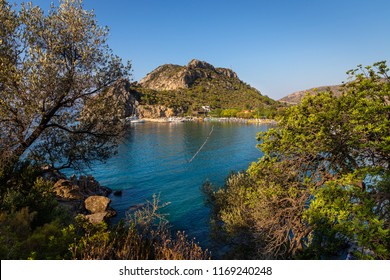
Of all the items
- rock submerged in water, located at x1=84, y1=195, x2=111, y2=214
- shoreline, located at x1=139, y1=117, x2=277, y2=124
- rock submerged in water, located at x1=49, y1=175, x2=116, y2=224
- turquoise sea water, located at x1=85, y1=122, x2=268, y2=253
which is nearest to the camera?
rock submerged in water, located at x1=49, y1=175, x2=116, y2=224

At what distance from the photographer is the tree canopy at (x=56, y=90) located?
13.0 meters

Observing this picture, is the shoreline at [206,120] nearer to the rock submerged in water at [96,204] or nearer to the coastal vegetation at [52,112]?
the rock submerged in water at [96,204]

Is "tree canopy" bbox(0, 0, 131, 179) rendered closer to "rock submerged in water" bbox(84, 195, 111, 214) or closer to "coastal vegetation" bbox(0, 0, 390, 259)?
"coastal vegetation" bbox(0, 0, 390, 259)

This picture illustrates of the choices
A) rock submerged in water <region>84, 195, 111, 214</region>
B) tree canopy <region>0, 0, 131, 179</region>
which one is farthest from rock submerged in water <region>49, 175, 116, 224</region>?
tree canopy <region>0, 0, 131, 179</region>

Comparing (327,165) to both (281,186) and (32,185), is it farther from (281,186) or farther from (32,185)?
(32,185)

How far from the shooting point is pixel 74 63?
14523 millimetres

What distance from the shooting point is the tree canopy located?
13008 mm

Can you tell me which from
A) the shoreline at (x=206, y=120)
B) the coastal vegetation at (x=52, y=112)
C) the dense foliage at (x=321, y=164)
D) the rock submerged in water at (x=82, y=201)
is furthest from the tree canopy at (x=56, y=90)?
the shoreline at (x=206, y=120)

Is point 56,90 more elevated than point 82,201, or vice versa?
point 56,90

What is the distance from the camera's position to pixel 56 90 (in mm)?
13992

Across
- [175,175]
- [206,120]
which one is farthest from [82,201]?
[206,120]

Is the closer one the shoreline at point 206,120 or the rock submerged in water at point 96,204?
the rock submerged in water at point 96,204

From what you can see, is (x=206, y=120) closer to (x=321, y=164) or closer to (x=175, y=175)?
(x=175, y=175)

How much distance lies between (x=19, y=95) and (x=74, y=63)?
11.4 ft
